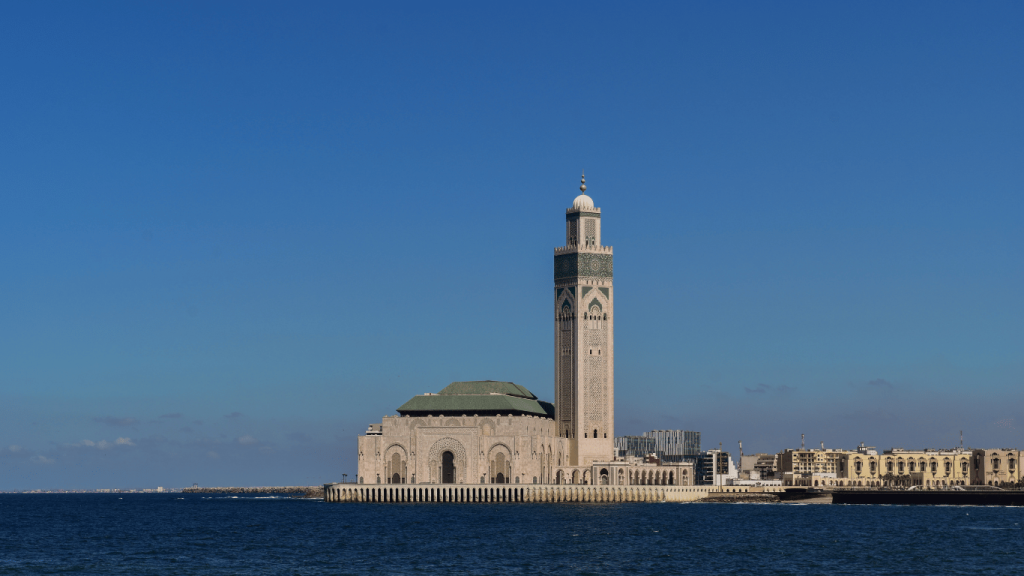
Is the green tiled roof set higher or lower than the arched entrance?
higher

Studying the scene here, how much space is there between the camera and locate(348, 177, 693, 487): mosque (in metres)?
156

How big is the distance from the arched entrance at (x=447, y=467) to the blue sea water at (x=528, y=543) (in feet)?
79.4

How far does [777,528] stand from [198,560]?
47051 mm

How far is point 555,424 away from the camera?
163750mm

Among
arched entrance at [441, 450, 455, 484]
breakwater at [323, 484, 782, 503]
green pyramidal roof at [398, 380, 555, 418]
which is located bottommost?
breakwater at [323, 484, 782, 503]

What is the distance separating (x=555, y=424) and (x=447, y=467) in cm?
1423

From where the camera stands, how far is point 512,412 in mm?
156875

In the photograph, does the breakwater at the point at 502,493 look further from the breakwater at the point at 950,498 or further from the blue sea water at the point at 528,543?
the breakwater at the point at 950,498

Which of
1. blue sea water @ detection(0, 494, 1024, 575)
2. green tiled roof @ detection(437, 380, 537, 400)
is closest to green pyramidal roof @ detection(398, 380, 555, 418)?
green tiled roof @ detection(437, 380, 537, 400)

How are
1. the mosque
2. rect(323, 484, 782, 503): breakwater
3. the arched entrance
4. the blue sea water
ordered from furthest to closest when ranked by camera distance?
the arched entrance, the mosque, rect(323, 484, 782, 503): breakwater, the blue sea water

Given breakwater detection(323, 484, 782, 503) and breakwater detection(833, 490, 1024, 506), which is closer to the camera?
breakwater detection(323, 484, 782, 503)

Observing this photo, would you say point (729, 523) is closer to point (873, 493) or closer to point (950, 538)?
point (950, 538)

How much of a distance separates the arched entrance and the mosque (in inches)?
4.6

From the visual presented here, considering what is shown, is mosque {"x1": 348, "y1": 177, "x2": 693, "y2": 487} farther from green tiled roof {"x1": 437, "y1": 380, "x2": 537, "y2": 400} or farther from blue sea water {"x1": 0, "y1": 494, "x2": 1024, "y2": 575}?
blue sea water {"x1": 0, "y1": 494, "x2": 1024, "y2": 575}
